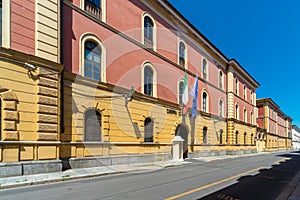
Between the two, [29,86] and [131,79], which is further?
[131,79]

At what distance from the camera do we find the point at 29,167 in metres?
10.1

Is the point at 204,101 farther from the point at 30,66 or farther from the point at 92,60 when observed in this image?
the point at 30,66

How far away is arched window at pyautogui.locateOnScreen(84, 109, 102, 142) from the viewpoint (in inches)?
531

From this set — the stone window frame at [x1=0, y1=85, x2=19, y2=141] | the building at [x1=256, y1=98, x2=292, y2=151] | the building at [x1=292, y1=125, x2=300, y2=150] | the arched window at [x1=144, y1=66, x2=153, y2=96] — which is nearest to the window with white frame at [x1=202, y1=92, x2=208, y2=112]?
the arched window at [x1=144, y1=66, x2=153, y2=96]

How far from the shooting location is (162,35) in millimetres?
20375

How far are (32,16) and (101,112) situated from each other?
5874 mm

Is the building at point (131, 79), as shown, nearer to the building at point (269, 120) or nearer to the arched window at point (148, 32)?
the arched window at point (148, 32)

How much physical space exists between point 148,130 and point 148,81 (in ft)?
11.7

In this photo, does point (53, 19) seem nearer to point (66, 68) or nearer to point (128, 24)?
point (66, 68)

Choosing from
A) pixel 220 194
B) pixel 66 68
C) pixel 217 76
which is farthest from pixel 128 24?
pixel 217 76

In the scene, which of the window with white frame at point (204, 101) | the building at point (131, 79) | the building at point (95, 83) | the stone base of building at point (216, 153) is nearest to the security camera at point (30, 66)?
the building at point (95, 83)

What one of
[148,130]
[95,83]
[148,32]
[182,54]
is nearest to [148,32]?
[148,32]

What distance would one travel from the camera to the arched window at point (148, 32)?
18.7 meters

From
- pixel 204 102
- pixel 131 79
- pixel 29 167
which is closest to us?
pixel 29 167
